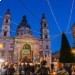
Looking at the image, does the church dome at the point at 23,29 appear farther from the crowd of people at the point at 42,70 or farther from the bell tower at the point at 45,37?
the crowd of people at the point at 42,70

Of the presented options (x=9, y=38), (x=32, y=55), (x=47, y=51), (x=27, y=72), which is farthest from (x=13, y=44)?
(x=27, y=72)

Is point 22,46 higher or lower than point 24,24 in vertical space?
lower

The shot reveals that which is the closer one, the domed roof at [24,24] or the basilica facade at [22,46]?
the basilica facade at [22,46]

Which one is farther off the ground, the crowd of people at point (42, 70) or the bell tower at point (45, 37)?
the bell tower at point (45, 37)

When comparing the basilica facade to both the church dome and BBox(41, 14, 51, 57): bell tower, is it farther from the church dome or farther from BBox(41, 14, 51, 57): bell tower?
the church dome

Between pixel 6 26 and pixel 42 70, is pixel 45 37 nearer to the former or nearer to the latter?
pixel 6 26

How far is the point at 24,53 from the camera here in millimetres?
45906

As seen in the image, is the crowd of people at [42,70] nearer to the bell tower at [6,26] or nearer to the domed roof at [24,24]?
the bell tower at [6,26]

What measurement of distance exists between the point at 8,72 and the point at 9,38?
129 ft

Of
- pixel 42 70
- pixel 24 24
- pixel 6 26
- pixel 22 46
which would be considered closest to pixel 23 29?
pixel 24 24

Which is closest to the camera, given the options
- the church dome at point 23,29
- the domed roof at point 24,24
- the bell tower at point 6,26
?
the bell tower at point 6,26

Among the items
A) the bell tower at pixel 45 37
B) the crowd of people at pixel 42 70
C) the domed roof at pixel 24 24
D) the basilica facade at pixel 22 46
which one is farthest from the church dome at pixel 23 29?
the crowd of people at pixel 42 70

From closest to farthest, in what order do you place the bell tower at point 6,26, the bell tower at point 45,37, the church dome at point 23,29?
the bell tower at point 45,37, the bell tower at point 6,26, the church dome at point 23,29

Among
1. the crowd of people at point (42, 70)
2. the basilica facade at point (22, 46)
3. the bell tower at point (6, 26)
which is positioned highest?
the bell tower at point (6, 26)
